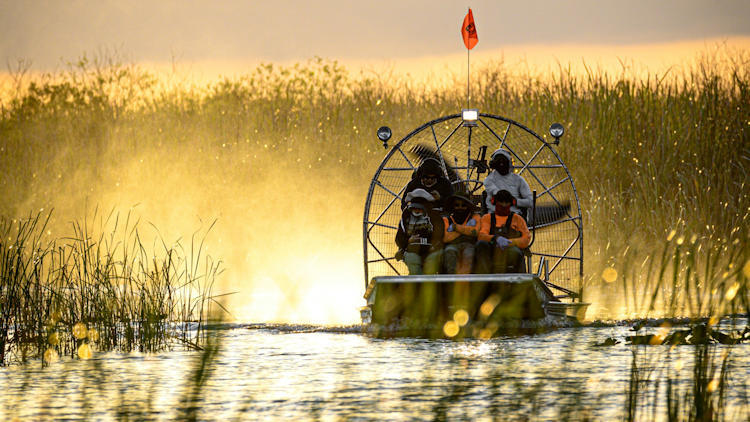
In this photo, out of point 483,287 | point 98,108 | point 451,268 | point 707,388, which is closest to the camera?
point 707,388

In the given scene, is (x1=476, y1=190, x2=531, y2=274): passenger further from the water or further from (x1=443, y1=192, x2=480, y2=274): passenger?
the water

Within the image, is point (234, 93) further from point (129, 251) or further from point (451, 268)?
point (451, 268)

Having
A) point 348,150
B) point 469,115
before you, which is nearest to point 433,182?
point 469,115

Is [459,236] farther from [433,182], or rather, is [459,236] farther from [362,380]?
[362,380]

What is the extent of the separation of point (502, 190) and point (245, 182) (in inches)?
621

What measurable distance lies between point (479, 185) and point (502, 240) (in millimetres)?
2069

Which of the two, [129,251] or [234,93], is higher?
[234,93]

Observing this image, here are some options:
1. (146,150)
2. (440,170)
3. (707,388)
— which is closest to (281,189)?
(146,150)

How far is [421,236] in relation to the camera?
11.9 meters

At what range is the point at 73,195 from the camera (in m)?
26.5

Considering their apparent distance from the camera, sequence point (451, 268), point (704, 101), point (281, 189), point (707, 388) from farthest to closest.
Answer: point (281, 189) → point (704, 101) → point (451, 268) → point (707, 388)

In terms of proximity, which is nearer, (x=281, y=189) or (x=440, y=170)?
(x=440, y=170)

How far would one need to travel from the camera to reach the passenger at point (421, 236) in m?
11.8

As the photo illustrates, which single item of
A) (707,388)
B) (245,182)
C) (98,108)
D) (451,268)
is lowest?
(707,388)
